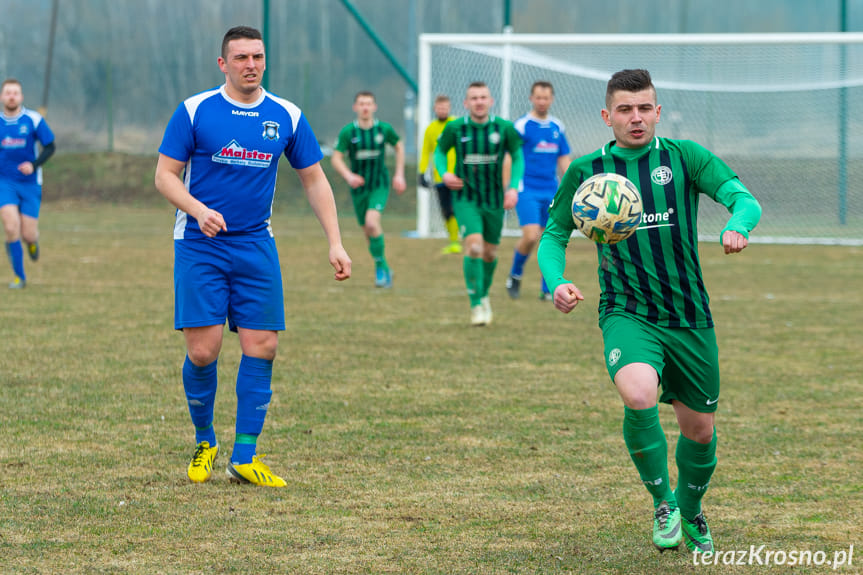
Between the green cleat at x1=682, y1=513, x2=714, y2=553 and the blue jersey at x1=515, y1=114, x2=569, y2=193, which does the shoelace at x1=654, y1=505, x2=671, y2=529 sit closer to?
the green cleat at x1=682, y1=513, x2=714, y2=553

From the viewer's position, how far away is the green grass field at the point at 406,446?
432 centimetres

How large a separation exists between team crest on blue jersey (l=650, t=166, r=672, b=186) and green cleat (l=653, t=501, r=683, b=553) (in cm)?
120

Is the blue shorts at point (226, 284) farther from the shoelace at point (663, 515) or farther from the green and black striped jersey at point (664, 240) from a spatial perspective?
the shoelace at point (663, 515)

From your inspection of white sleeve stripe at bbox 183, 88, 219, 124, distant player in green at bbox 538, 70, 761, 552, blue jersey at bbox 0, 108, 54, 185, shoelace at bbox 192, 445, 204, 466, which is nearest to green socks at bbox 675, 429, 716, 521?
distant player in green at bbox 538, 70, 761, 552

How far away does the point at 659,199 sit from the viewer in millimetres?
4277

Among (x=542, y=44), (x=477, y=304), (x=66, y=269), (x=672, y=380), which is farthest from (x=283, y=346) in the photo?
(x=542, y=44)

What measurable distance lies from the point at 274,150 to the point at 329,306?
21.4ft

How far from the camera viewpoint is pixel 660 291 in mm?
4258

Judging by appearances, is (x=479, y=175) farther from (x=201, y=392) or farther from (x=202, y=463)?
(x=202, y=463)

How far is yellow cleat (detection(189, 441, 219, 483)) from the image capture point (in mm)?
5289

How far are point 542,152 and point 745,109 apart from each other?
443 inches

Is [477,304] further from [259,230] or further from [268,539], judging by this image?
[268,539]

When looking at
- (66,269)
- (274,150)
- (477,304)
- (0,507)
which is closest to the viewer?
(0,507)

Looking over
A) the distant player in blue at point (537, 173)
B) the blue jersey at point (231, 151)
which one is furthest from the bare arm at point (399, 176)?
the blue jersey at point (231, 151)
